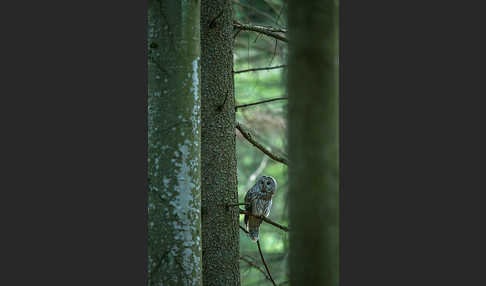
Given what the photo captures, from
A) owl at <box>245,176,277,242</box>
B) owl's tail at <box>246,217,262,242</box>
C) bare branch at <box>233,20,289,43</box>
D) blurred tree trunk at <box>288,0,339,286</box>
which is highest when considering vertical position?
bare branch at <box>233,20,289,43</box>

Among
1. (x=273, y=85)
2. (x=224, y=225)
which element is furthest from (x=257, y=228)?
(x=273, y=85)

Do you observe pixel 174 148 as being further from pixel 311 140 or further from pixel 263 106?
pixel 263 106

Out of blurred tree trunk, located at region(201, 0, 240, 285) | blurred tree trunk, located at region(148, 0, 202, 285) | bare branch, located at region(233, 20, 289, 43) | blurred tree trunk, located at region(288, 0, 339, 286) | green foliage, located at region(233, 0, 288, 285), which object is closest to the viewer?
blurred tree trunk, located at region(288, 0, 339, 286)

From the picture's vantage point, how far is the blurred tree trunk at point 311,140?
1.78m

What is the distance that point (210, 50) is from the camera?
10.5 feet

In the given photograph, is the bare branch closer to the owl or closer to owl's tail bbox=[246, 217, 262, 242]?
the owl

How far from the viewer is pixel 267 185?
4.07m

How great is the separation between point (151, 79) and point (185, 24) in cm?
33

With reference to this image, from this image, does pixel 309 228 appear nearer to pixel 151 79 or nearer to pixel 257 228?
pixel 151 79

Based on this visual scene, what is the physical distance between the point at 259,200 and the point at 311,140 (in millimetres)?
2317

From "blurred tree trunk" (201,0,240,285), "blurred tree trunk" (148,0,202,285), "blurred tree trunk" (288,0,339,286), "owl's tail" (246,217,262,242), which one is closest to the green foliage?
"owl's tail" (246,217,262,242)

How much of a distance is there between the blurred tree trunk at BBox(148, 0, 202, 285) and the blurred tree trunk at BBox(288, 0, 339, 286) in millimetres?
759

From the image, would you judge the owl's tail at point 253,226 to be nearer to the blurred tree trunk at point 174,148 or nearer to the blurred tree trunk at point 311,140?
the blurred tree trunk at point 174,148

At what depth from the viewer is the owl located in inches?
159
